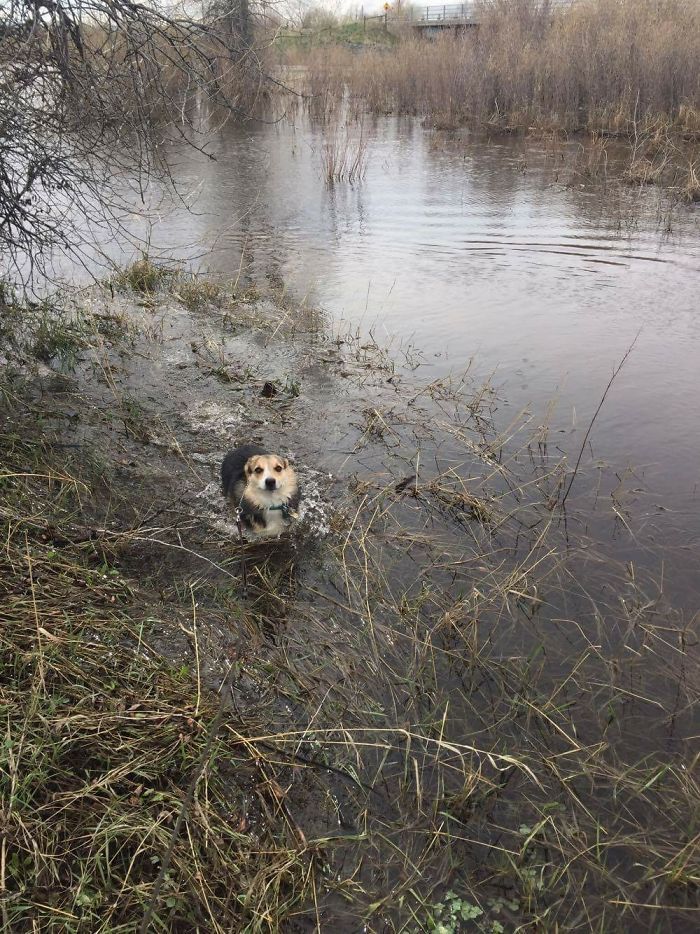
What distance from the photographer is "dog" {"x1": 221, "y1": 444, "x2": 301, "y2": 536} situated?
3924 mm

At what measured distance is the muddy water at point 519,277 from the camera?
201 inches

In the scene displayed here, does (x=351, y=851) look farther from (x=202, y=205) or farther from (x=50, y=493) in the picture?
(x=202, y=205)

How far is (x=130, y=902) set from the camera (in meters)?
1.97

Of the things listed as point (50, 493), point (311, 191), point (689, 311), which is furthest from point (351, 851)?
point (311, 191)

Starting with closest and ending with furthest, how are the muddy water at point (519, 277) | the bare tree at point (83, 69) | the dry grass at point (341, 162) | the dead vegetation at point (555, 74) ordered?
1. the bare tree at point (83, 69)
2. the muddy water at point (519, 277)
3. the dry grass at point (341, 162)
4. the dead vegetation at point (555, 74)

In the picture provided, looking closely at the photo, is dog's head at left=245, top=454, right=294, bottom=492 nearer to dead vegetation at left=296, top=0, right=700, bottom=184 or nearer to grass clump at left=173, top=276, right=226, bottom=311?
grass clump at left=173, top=276, right=226, bottom=311

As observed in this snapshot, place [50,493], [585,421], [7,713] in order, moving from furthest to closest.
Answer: [585,421], [50,493], [7,713]

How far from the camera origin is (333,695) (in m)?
2.94

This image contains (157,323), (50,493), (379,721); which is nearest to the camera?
(379,721)

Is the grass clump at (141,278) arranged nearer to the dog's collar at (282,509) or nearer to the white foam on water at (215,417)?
the white foam on water at (215,417)

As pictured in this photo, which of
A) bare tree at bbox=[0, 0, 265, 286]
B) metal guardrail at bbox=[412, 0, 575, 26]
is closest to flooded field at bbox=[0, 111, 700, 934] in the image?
bare tree at bbox=[0, 0, 265, 286]

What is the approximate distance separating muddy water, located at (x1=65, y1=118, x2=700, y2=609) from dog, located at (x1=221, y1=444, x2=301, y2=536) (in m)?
1.93

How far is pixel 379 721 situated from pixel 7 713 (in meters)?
1.45

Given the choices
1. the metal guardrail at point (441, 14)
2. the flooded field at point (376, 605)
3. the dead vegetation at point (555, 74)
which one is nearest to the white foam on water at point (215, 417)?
the flooded field at point (376, 605)
